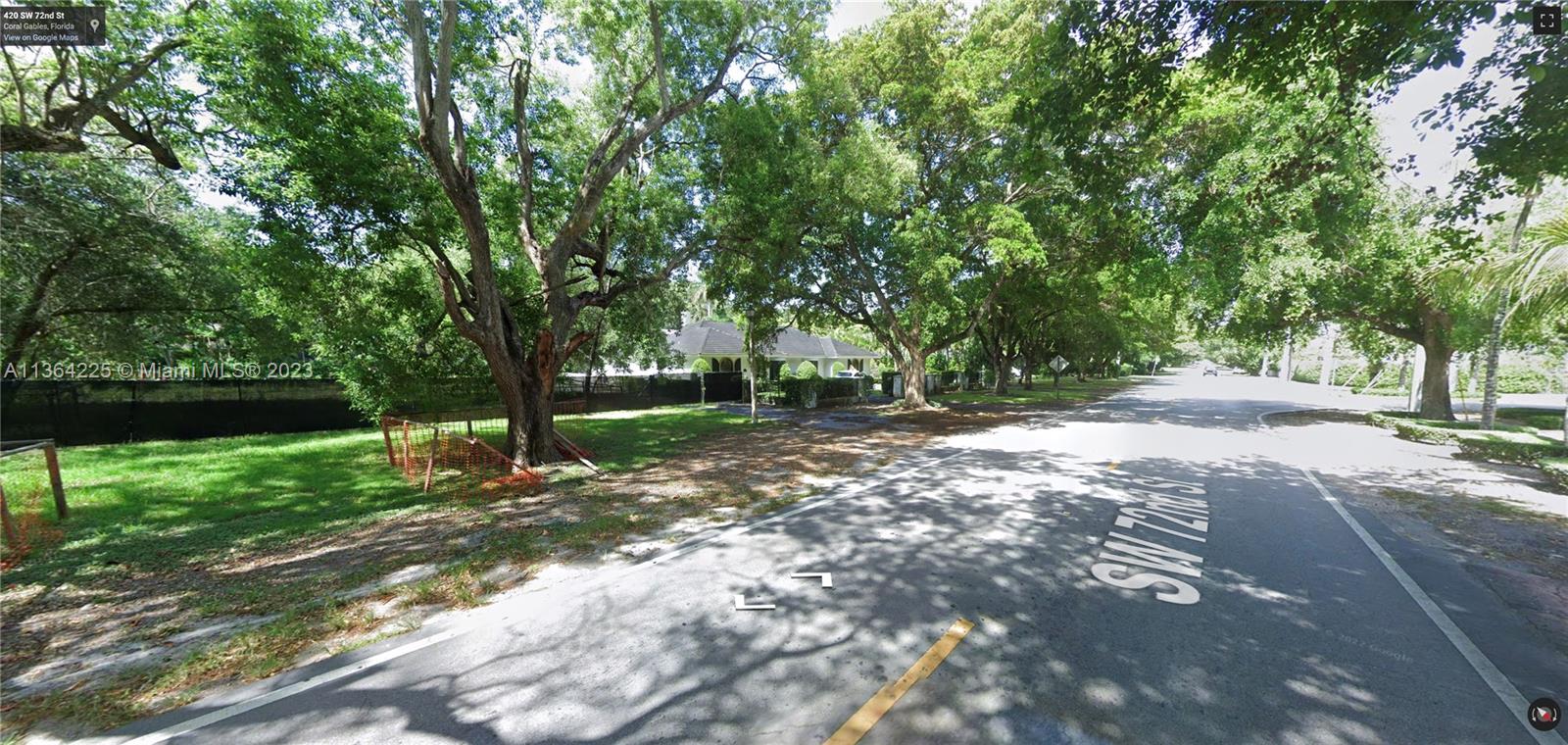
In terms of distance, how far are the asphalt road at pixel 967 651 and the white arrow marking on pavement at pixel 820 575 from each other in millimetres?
127

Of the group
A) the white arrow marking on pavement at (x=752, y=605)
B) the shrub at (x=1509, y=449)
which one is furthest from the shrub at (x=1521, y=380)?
the white arrow marking on pavement at (x=752, y=605)

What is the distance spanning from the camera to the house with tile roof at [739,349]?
36.0 meters

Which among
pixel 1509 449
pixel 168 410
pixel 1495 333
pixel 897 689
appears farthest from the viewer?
pixel 168 410

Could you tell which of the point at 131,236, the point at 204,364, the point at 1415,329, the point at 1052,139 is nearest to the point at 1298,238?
the point at 1415,329

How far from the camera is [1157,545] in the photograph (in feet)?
17.5

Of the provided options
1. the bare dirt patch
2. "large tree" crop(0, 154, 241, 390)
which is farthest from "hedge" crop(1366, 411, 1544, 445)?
"large tree" crop(0, 154, 241, 390)

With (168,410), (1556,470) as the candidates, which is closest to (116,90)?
(168,410)

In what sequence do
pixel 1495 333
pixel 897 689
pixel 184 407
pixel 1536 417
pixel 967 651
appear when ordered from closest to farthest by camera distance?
pixel 897 689 < pixel 967 651 < pixel 1495 333 < pixel 184 407 < pixel 1536 417

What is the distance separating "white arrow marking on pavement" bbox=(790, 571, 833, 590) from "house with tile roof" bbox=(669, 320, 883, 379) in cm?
2635

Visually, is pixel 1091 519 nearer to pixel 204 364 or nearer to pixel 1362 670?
pixel 1362 670

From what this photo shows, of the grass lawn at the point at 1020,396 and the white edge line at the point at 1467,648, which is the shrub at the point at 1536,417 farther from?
the white edge line at the point at 1467,648

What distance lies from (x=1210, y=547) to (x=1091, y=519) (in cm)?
109

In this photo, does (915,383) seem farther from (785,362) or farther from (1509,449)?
(785,362)

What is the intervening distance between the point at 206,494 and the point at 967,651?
10.7 m
